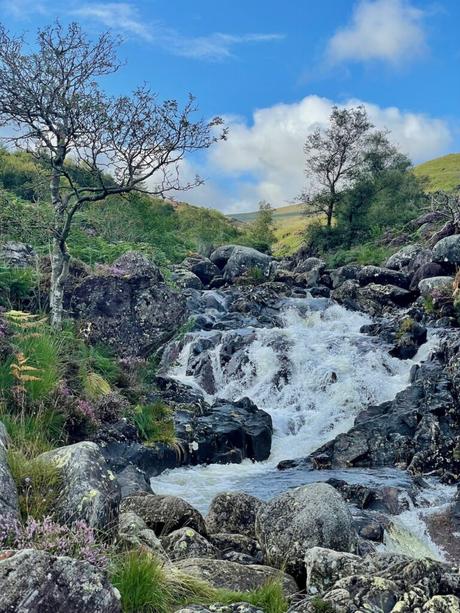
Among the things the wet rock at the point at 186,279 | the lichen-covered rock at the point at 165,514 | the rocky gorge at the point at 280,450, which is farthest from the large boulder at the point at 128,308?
the wet rock at the point at 186,279

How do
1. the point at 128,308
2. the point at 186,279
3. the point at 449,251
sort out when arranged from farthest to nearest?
A: the point at 186,279
the point at 449,251
the point at 128,308

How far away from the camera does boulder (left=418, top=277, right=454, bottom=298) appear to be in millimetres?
29055

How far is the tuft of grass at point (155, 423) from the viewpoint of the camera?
1354 centimetres

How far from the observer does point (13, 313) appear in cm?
984

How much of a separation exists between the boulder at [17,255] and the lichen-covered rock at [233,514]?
8.31 meters

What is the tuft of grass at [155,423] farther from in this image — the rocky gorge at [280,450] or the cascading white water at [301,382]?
the cascading white water at [301,382]

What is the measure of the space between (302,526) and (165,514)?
1.95 meters

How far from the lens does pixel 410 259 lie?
3806cm

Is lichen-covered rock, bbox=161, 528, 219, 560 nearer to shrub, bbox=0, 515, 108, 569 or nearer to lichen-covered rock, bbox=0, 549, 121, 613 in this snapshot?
shrub, bbox=0, 515, 108, 569

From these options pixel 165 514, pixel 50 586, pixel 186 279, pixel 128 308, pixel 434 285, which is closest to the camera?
pixel 50 586

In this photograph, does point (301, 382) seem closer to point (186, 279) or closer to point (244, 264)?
point (186, 279)

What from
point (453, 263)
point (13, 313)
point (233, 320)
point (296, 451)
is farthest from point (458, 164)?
point (13, 313)

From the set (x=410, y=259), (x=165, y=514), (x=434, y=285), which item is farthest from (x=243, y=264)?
(x=165, y=514)

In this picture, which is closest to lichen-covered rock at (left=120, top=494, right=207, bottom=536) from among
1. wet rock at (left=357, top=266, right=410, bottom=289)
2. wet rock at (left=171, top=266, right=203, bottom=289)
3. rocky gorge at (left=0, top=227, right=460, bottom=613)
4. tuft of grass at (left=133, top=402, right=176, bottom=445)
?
rocky gorge at (left=0, top=227, right=460, bottom=613)
